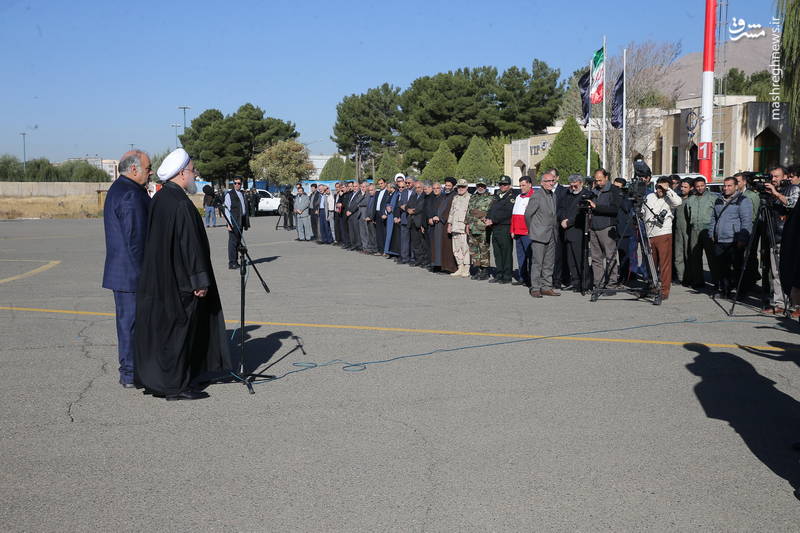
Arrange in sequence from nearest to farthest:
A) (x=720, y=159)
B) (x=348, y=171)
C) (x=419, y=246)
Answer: (x=419, y=246), (x=720, y=159), (x=348, y=171)

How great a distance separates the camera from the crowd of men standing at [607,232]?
12.1 metres

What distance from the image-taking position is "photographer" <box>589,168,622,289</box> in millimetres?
12570

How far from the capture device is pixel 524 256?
14.2 m

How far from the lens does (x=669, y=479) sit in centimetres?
473

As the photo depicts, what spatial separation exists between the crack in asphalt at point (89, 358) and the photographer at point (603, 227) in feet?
24.7

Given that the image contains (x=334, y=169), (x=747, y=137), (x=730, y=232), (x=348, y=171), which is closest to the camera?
(x=730, y=232)

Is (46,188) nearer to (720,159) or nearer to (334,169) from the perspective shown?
(334,169)

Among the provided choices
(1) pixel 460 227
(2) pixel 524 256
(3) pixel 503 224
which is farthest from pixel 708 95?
(2) pixel 524 256

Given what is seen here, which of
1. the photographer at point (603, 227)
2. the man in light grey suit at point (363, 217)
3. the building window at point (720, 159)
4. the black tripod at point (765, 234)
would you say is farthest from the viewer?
the building window at point (720, 159)

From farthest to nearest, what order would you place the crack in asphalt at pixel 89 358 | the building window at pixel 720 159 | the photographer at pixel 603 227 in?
the building window at pixel 720 159 < the photographer at pixel 603 227 < the crack in asphalt at pixel 89 358

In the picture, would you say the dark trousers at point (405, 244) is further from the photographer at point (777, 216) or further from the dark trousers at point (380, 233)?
the photographer at point (777, 216)

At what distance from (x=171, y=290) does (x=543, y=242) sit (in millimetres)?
7752

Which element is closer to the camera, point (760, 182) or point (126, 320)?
point (126, 320)

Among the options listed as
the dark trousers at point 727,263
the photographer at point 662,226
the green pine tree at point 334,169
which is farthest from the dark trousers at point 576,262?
the green pine tree at point 334,169
